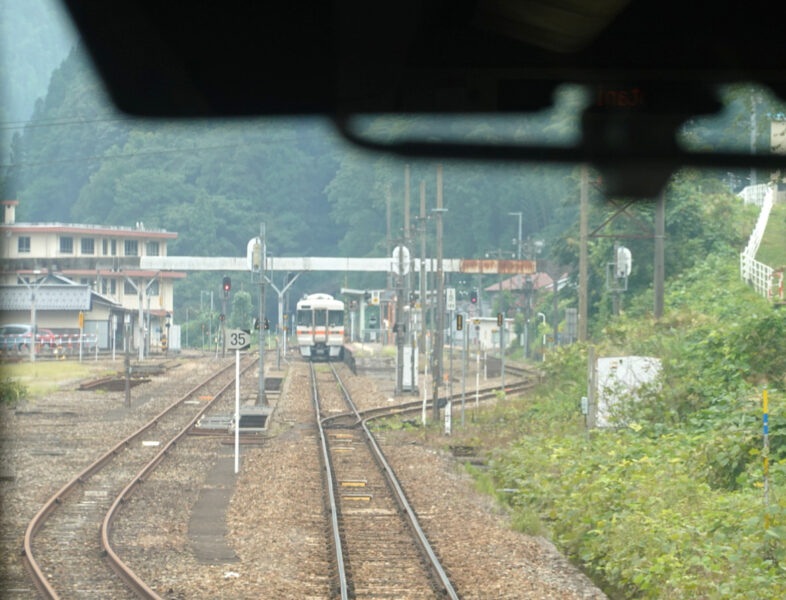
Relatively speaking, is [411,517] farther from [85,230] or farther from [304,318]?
[85,230]

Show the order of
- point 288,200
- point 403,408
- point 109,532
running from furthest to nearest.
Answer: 1. point 288,200
2. point 403,408
3. point 109,532

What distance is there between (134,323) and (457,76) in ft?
202

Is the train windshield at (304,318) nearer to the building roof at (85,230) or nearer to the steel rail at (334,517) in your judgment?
the building roof at (85,230)

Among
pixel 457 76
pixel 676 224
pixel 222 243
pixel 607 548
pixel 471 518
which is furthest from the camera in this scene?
pixel 222 243

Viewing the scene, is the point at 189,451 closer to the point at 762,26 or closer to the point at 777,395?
the point at 777,395

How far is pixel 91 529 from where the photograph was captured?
1114cm

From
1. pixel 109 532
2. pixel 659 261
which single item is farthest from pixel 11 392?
pixel 109 532

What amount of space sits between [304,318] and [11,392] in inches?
915

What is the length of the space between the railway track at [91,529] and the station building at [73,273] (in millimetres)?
27186

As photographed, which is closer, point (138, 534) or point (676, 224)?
point (138, 534)

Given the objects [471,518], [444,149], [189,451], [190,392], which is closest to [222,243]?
[190,392]

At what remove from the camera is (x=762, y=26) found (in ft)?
14.0

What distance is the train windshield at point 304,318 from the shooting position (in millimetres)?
47562

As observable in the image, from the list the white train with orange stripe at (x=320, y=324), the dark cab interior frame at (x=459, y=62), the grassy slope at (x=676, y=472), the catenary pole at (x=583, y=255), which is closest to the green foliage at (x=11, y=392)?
the grassy slope at (x=676, y=472)
